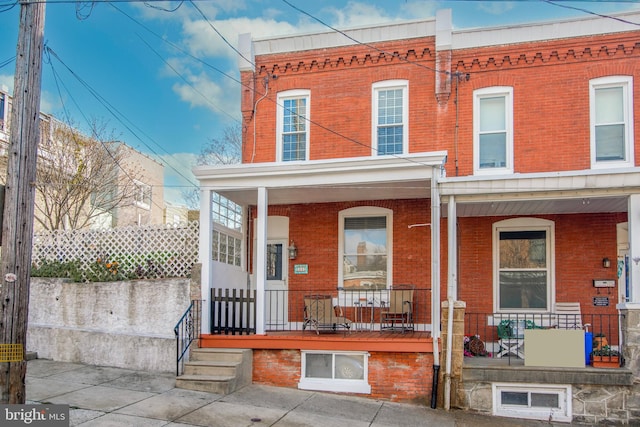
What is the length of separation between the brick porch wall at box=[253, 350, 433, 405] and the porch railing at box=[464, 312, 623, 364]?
1.21 metres

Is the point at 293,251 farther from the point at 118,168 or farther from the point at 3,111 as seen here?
the point at 3,111

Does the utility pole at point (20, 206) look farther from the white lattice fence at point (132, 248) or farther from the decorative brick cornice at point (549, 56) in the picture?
the decorative brick cornice at point (549, 56)

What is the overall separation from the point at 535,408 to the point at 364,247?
4.87 metres

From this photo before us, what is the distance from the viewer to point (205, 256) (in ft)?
34.6

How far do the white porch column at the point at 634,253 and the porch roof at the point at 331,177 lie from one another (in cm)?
319

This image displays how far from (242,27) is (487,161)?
22.4 ft

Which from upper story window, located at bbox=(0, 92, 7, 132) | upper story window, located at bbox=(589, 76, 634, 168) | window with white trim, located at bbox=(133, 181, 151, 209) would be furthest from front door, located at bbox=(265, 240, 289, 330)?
window with white trim, located at bbox=(133, 181, 151, 209)

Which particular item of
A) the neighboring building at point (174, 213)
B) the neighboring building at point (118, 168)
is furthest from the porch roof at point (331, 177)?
the neighboring building at point (174, 213)

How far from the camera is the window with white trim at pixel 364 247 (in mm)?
12195

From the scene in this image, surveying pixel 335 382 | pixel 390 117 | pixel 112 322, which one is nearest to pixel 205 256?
pixel 112 322

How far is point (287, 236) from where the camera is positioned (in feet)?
41.8

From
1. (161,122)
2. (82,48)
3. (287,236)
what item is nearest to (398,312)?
(287,236)

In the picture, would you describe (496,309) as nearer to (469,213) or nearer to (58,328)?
(469,213)

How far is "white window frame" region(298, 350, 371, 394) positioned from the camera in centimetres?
961
